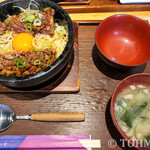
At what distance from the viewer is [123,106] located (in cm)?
151

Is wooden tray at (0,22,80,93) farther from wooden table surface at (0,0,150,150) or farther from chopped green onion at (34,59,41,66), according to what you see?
chopped green onion at (34,59,41,66)

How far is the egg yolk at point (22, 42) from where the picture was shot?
1.87 metres

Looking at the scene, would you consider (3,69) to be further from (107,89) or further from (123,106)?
(123,106)

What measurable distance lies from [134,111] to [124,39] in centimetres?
118

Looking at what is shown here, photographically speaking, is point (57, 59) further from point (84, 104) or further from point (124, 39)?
point (124, 39)

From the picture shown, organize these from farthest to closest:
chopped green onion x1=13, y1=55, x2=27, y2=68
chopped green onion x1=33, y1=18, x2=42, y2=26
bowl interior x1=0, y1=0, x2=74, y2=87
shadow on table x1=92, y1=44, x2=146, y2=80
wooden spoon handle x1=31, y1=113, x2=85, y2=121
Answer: chopped green onion x1=33, y1=18, x2=42, y2=26, shadow on table x1=92, y1=44, x2=146, y2=80, chopped green onion x1=13, y1=55, x2=27, y2=68, wooden spoon handle x1=31, y1=113, x2=85, y2=121, bowl interior x1=0, y1=0, x2=74, y2=87

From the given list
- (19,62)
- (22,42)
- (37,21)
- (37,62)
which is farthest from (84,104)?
(37,21)

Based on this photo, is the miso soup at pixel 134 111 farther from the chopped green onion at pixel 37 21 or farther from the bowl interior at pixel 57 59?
the chopped green onion at pixel 37 21

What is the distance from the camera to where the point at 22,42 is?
6.15 feet

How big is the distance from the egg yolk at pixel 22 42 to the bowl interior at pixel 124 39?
1.01 metres

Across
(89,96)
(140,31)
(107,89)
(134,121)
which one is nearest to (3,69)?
(89,96)

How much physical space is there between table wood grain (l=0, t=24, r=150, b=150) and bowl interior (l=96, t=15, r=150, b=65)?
0.18 meters

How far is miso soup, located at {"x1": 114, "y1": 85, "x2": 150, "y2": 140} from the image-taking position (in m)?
1.37

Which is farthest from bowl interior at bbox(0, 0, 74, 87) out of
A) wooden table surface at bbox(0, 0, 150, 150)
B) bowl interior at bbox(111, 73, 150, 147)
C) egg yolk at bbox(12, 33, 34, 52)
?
bowl interior at bbox(111, 73, 150, 147)
